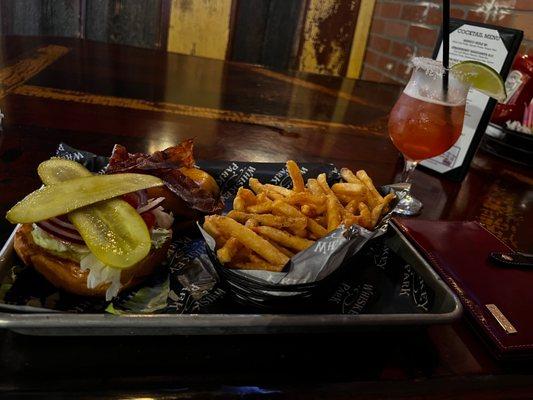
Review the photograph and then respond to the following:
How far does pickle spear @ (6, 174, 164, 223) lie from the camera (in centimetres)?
86

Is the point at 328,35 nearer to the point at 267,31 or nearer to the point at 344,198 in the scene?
the point at 267,31

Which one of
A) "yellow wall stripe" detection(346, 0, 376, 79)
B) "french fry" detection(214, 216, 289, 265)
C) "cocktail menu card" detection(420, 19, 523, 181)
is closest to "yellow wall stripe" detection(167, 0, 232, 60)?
"yellow wall stripe" detection(346, 0, 376, 79)

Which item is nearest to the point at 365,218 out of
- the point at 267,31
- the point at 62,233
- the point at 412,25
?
the point at 62,233

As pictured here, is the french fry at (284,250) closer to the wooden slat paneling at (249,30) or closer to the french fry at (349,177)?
the french fry at (349,177)

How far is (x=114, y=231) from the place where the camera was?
877 mm

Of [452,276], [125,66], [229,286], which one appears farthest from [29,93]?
[452,276]

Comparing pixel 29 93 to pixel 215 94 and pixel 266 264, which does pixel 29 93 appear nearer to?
pixel 215 94

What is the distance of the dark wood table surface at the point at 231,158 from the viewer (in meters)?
0.74

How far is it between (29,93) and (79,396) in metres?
1.67

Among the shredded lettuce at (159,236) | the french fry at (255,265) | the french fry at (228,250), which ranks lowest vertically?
the shredded lettuce at (159,236)

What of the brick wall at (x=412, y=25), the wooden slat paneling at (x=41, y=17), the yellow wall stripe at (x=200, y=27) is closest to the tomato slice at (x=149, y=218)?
the brick wall at (x=412, y=25)

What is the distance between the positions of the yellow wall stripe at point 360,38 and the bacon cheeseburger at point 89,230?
4.43 meters

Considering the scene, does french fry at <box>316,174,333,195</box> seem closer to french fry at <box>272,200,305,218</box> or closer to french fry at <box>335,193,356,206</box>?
french fry at <box>335,193,356,206</box>

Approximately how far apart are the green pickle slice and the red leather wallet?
0.71 m
